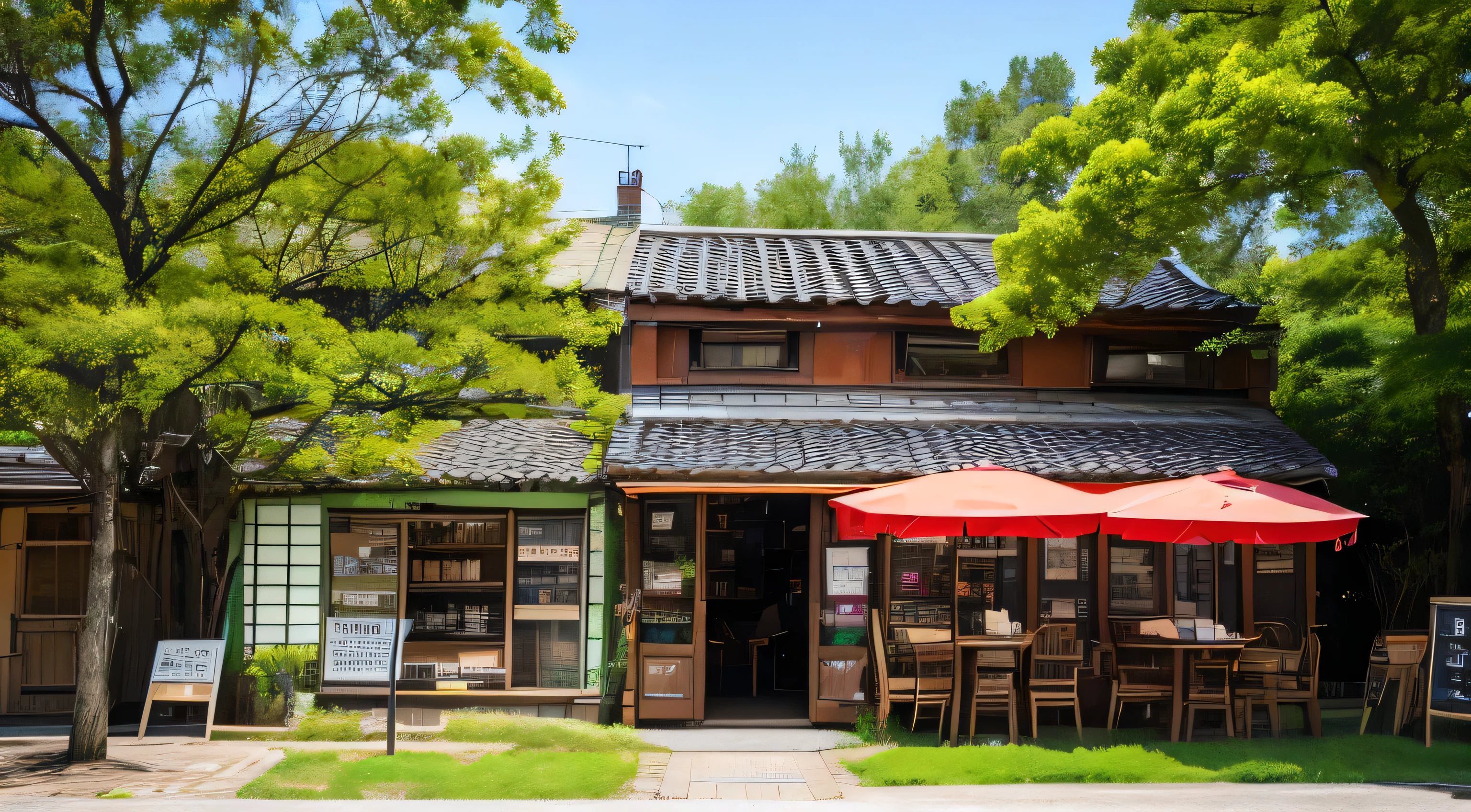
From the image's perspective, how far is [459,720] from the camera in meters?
10.1

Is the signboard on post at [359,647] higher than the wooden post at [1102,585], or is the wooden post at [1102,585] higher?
the wooden post at [1102,585]

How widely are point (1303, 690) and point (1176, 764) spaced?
7.17ft

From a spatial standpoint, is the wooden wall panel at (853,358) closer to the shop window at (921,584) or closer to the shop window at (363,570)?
the shop window at (921,584)

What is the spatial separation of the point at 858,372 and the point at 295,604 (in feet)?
23.5

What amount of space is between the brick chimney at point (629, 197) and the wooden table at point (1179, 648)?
39.8ft

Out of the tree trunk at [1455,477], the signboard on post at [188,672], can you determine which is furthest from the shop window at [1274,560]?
the signboard on post at [188,672]

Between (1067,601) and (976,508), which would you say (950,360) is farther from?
(976,508)

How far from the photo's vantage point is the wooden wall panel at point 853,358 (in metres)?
11.9

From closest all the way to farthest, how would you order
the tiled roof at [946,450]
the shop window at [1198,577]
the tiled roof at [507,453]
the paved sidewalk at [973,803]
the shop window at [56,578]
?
the paved sidewalk at [973,803] < the tiled roof at [946,450] < the tiled roof at [507,453] < the shop window at [1198,577] < the shop window at [56,578]

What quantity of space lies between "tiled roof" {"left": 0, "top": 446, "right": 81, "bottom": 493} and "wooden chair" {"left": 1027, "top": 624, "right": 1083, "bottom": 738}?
33.9 ft

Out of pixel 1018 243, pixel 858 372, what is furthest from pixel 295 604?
pixel 1018 243

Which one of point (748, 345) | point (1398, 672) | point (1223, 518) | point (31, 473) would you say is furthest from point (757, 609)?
point (31, 473)

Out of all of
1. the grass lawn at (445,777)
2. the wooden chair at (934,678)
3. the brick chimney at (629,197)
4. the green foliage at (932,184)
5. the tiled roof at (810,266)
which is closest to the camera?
the grass lawn at (445,777)

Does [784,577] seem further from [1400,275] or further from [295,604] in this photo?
[1400,275]
